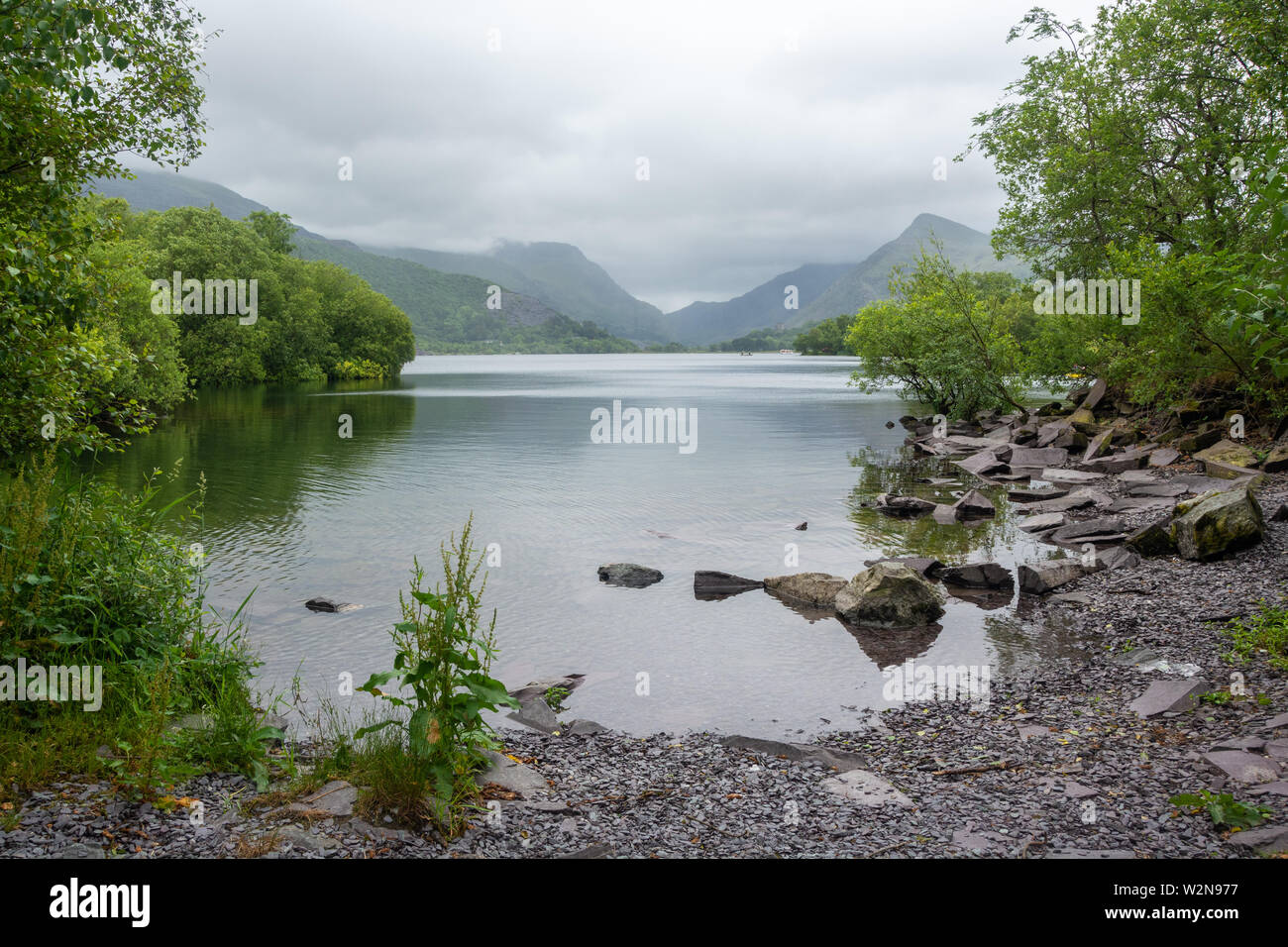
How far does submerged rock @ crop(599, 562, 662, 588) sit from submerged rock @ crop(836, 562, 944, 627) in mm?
4493

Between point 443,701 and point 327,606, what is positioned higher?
point 443,701

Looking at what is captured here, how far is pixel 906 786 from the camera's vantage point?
26.9 ft

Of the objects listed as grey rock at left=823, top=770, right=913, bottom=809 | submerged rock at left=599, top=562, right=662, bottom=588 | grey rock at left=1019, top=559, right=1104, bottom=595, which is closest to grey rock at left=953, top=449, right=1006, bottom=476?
grey rock at left=1019, top=559, right=1104, bottom=595

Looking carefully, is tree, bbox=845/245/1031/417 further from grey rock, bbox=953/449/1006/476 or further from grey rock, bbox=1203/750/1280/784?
grey rock, bbox=1203/750/1280/784

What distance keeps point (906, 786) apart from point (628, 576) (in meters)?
10.5

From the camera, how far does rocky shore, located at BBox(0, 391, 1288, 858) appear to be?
20.5 feet

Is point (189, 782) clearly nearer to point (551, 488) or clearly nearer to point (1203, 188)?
point (551, 488)

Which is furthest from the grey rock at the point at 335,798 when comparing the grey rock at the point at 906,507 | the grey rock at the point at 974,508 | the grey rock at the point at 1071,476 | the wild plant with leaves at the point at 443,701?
the grey rock at the point at 1071,476

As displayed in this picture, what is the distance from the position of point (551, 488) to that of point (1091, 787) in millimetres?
24717

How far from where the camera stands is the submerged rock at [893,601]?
15.1m

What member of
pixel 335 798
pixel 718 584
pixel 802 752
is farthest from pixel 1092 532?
pixel 335 798

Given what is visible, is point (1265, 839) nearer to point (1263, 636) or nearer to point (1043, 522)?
point (1263, 636)

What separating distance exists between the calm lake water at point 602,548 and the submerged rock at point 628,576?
0.26 m
